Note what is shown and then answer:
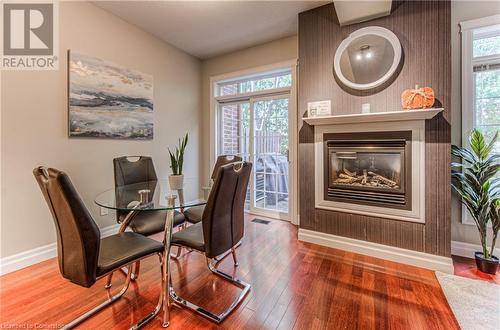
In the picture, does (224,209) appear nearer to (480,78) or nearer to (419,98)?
(419,98)

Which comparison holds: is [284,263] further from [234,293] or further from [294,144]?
[294,144]

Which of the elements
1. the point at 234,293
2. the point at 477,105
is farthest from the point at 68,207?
the point at 477,105

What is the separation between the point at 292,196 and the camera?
11.0ft

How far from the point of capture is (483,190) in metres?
1.98

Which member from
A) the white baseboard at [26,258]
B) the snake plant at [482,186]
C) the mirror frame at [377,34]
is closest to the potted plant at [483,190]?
the snake plant at [482,186]

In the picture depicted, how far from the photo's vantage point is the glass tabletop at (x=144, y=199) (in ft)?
4.97

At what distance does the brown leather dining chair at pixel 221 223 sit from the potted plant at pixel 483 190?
2081 mm

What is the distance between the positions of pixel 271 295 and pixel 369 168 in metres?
1.65

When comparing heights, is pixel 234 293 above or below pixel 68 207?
below

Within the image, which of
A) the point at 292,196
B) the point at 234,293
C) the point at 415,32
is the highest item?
the point at 415,32

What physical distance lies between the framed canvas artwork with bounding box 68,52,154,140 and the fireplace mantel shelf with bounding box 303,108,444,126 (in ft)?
7.12

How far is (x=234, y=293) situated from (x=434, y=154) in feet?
7.10

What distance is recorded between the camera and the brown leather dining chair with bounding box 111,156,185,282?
6.30 feet

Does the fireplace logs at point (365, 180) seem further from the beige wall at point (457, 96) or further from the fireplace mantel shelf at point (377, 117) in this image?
the beige wall at point (457, 96)
